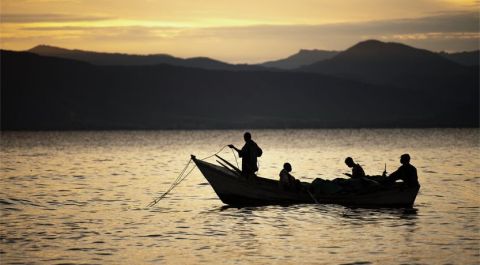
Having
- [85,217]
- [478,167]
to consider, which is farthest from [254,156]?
[478,167]

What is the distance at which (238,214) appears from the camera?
27.7 metres

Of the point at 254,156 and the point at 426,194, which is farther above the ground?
the point at 254,156

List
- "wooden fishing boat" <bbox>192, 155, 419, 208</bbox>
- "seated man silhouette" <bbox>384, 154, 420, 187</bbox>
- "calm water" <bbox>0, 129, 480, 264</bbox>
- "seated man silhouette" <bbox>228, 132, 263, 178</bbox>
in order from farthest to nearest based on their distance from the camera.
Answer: "wooden fishing boat" <bbox>192, 155, 419, 208</bbox> < "seated man silhouette" <bbox>228, 132, 263, 178</bbox> < "seated man silhouette" <bbox>384, 154, 420, 187</bbox> < "calm water" <bbox>0, 129, 480, 264</bbox>

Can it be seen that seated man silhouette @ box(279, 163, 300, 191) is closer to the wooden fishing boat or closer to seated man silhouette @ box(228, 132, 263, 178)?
the wooden fishing boat

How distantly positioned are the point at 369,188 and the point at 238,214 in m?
5.07

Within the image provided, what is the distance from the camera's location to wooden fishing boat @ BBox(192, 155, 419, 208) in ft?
93.8

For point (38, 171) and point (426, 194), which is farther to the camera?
point (38, 171)

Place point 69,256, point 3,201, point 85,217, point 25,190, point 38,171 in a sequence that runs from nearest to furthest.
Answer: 1. point 69,256
2. point 85,217
3. point 3,201
4. point 25,190
5. point 38,171

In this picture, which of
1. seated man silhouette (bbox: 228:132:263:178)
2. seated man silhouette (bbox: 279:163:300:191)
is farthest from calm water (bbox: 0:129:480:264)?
seated man silhouette (bbox: 228:132:263:178)

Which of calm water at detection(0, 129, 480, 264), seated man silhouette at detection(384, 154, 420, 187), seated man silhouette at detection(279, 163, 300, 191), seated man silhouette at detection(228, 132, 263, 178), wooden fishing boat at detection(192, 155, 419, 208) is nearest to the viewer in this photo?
A: calm water at detection(0, 129, 480, 264)

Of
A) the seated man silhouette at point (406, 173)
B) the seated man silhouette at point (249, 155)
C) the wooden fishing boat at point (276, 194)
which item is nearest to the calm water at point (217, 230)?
the wooden fishing boat at point (276, 194)

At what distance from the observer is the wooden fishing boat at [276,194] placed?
28594 mm

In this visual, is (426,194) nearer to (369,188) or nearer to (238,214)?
(369,188)

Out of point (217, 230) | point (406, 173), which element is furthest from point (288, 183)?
point (217, 230)
